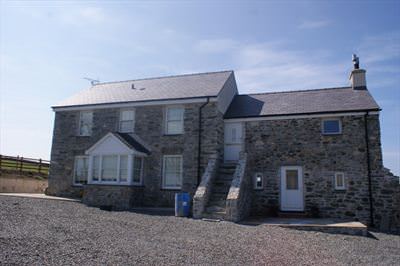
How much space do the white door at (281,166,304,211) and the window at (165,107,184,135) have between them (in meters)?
5.83

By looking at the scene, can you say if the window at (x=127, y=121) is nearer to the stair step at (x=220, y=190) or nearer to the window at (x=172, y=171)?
the window at (x=172, y=171)

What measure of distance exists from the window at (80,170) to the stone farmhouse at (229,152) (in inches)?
2.3

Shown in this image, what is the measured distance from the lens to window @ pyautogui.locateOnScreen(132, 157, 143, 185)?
18.4m

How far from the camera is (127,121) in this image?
20312 mm

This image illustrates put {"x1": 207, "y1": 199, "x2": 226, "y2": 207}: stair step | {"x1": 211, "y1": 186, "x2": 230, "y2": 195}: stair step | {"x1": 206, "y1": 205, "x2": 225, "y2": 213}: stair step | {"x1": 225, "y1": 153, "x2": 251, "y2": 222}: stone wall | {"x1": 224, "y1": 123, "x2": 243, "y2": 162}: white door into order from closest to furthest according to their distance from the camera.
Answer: {"x1": 225, "y1": 153, "x2": 251, "y2": 222}: stone wall < {"x1": 206, "y1": 205, "x2": 225, "y2": 213}: stair step < {"x1": 207, "y1": 199, "x2": 226, "y2": 207}: stair step < {"x1": 211, "y1": 186, "x2": 230, "y2": 195}: stair step < {"x1": 224, "y1": 123, "x2": 243, "y2": 162}: white door

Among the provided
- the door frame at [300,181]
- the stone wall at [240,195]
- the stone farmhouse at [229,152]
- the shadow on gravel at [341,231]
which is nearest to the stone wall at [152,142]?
the stone farmhouse at [229,152]

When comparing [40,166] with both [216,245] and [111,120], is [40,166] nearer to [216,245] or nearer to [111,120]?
[111,120]

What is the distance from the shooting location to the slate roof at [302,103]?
56.5 feet

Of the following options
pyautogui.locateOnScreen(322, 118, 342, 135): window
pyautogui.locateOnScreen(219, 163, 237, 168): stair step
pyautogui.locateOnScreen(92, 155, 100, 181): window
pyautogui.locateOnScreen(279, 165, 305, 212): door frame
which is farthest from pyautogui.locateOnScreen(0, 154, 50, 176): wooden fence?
pyautogui.locateOnScreen(322, 118, 342, 135): window

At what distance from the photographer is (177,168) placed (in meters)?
18.7

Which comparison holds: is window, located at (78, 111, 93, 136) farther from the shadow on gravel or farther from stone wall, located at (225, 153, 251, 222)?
the shadow on gravel

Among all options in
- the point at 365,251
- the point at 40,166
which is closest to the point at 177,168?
the point at 365,251

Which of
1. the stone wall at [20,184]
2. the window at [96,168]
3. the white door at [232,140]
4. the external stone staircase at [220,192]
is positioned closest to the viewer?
the external stone staircase at [220,192]

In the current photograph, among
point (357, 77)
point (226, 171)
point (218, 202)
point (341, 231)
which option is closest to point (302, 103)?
point (357, 77)
